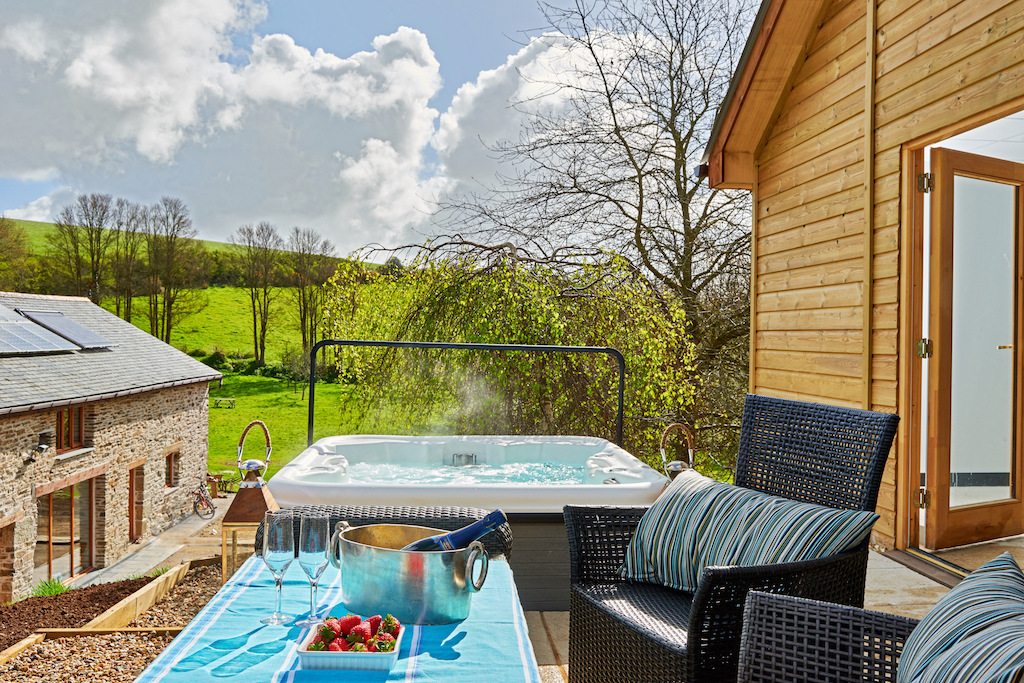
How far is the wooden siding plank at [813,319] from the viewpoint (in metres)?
3.36

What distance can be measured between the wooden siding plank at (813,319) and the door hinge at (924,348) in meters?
0.31

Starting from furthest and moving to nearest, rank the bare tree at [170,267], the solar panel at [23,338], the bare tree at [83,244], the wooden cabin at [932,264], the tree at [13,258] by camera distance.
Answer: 1. the bare tree at [170,267]
2. the bare tree at [83,244]
3. the tree at [13,258]
4. the solar panel at [23,338]
5. the wooden cabin at [932,264]

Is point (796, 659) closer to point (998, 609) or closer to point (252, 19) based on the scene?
point (998, 609)

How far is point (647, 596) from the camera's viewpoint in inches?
66.9

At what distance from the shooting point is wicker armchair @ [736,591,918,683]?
1070mm

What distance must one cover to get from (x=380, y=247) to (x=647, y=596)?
15.5 ft

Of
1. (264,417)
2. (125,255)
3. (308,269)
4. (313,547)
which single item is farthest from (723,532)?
(125,255)

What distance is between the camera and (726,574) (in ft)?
4.33

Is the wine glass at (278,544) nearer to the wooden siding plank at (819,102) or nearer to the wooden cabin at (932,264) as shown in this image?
the wooden cabin at (932,264)

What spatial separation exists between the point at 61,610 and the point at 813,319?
549 centimetres

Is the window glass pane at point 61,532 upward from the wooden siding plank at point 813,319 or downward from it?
downward

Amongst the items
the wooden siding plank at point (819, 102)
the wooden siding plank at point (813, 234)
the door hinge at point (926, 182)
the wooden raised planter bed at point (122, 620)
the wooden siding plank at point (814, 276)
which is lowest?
the wooden raised planter bed at point (122, 620)

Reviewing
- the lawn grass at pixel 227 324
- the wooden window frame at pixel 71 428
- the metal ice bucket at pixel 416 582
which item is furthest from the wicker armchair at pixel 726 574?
the lawn grass at pixel 227 324

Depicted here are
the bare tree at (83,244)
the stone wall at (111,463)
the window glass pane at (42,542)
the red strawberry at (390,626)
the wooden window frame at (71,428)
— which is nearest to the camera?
the red strawberry at (390,626)
